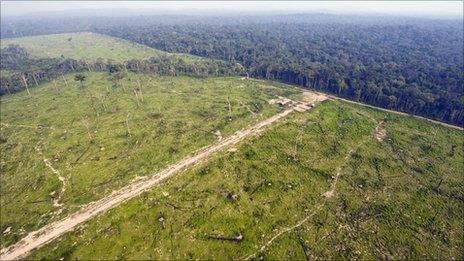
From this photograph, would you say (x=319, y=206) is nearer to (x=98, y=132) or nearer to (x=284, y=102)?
(x=284, y=102)

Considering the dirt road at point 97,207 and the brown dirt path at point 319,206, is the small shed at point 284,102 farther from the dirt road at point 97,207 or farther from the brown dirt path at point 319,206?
the brown dirt path at point 319,206

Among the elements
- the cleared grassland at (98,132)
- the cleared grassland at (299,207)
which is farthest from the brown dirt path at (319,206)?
the cleared grassland at (98,132)

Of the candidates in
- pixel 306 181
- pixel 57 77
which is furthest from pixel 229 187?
pixel 57 77

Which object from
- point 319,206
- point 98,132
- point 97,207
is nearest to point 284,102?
point 319,206

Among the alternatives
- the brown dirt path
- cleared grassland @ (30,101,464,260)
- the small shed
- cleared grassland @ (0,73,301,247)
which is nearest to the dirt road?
cleared grassland @ (0,73,301,247)

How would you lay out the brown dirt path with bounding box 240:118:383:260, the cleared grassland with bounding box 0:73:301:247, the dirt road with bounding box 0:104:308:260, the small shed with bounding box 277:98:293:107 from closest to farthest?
1. the dirt road with bounding box 0:104:308:260
2. the brown dirt path with bounding box 240:118:383:260
3. the cleared grassland with bounding box 0:73:301:247
4. the small shed with bounding box 277:98:293:107

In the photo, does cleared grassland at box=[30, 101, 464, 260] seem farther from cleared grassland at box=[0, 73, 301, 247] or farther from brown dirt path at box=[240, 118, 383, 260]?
cleared grassland at box=[0, 73, 301, 247]
